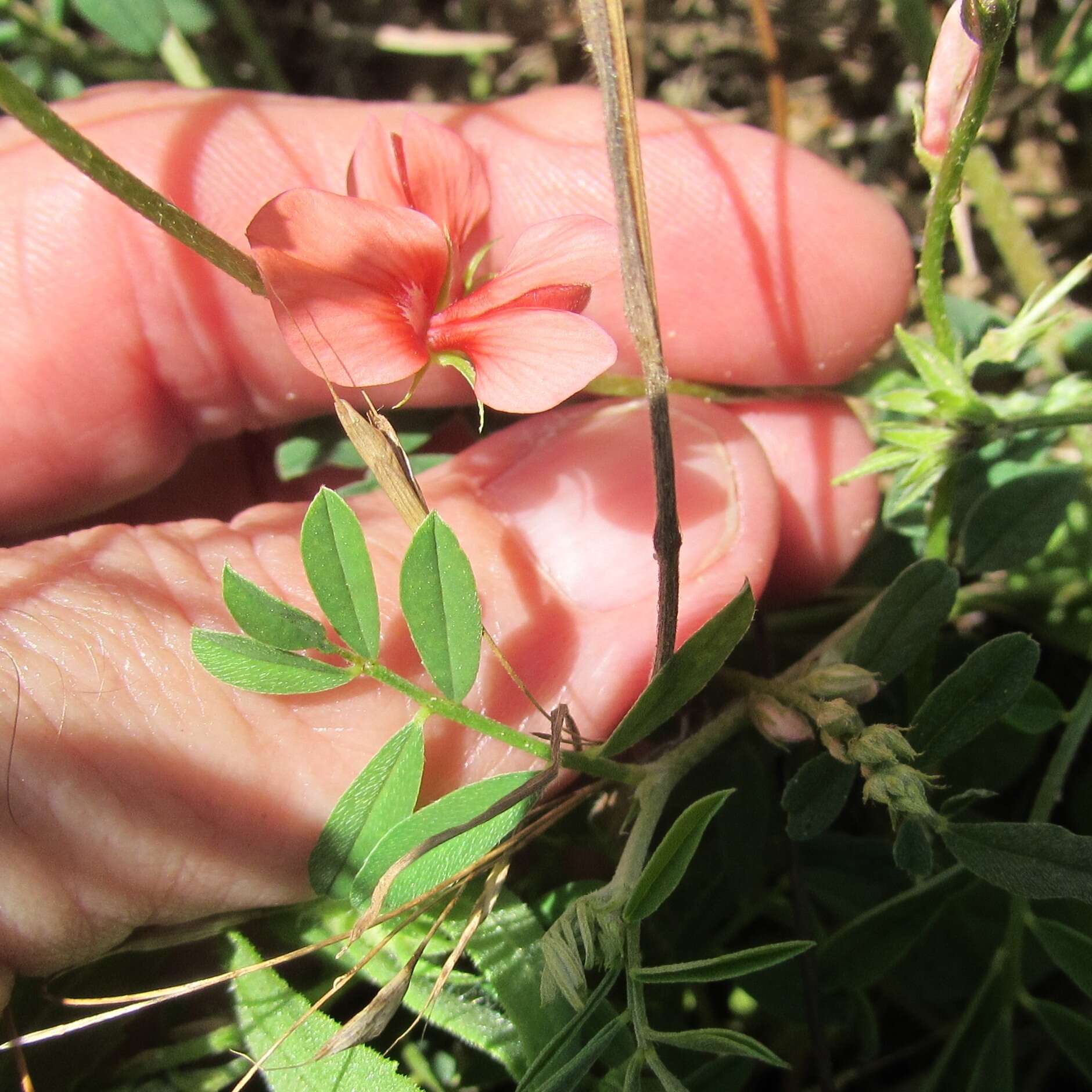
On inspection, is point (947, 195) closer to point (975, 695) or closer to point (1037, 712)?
point (975, 695)

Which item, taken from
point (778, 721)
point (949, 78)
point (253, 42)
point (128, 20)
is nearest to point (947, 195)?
point (949, 78)

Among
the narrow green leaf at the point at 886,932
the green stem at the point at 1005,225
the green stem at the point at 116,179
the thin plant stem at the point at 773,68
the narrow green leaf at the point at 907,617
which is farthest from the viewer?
the thin plant stem at the point at 773,68

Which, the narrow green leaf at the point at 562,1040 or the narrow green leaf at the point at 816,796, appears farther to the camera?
the narrow green leaf at the point at 816,796

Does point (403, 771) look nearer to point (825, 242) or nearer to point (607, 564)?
point (607, 564)

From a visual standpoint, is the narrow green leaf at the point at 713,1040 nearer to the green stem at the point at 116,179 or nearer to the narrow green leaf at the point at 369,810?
the narrow green leaf at the point at 369,810

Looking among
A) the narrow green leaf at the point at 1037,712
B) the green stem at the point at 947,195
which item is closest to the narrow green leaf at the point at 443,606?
the green stem at the point at 947,195

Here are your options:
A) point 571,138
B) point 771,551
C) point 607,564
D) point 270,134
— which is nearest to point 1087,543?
point 771,551
